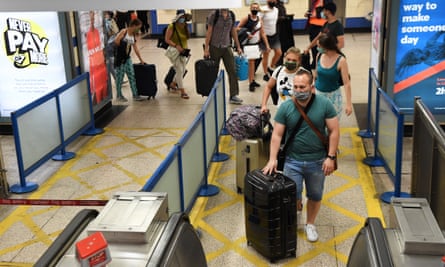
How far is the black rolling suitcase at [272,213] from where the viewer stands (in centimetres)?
499

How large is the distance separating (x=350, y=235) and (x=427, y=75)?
11.5 feet

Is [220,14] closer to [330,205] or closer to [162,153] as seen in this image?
[162,153]

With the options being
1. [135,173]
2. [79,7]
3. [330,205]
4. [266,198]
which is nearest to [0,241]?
[135,173]

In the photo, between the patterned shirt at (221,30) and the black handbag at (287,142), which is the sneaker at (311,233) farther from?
the patterned shirt at (221,30)

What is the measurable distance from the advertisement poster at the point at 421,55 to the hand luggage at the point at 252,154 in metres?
2.92

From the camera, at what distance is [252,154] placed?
6.47m

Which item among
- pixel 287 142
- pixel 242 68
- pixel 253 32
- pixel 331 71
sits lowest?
pixel 242 68

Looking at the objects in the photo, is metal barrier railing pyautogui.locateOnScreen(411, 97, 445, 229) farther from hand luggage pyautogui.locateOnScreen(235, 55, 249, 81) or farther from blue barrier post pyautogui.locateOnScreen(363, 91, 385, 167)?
hand luggage pyautogui.locateOnScreen(235, 55, 249, 81)

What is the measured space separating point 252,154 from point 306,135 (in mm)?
1454

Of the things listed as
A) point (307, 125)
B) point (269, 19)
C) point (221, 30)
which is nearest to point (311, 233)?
point (307, 125)

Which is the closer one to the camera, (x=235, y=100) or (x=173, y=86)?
(x=235, y=100)

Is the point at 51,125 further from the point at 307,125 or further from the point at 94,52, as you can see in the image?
the point at 307,125

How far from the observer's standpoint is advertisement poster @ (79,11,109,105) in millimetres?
9398

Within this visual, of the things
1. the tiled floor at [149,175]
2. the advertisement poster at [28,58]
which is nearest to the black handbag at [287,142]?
the tiled floor at [149,175]
